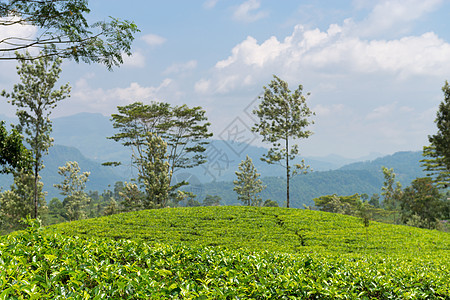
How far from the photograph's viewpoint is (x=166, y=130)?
32281 millimetres

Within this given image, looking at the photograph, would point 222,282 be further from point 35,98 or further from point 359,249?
point 35,98

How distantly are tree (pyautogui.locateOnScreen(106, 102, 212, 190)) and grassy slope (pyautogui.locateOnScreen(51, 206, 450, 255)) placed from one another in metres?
14.0

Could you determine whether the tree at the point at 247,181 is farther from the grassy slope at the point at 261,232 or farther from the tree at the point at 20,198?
the grassy slope at the point at 261,232

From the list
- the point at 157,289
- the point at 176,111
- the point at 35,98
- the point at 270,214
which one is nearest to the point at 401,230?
the point at 270,214

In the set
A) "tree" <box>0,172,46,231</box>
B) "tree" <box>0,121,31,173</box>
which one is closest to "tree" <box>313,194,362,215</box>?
"tree" <box>0,172,46,231</box>

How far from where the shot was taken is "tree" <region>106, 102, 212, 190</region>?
3041cm

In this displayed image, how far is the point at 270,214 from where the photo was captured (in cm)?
1841

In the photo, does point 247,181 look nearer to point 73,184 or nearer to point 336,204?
point 336,204

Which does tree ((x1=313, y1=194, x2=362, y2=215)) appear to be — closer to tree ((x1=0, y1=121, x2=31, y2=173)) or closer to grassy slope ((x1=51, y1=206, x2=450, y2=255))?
grassy slope ((x1=51, y1=206, x2=450, y2=255))

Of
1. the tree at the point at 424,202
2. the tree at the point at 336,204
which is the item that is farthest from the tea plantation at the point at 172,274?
the tree at the point at 336,204

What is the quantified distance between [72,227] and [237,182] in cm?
3425

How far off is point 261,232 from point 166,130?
812 inches

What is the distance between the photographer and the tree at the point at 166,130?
3041 centimetres

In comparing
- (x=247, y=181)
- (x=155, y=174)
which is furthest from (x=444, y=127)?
(x=247, y=181)
